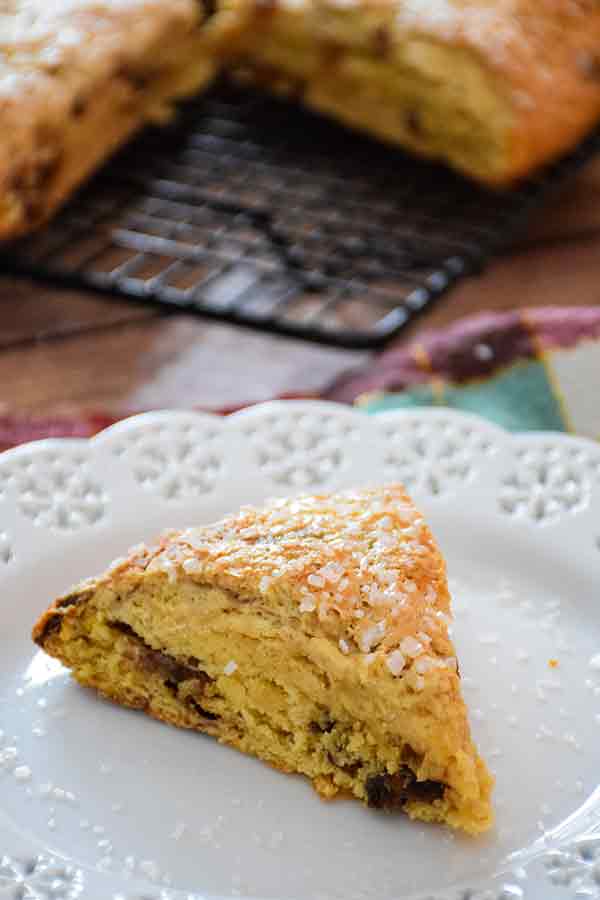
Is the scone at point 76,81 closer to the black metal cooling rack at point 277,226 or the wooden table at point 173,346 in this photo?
the black metal cooling rack at point 277,226

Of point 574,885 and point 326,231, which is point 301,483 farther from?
point 326,231

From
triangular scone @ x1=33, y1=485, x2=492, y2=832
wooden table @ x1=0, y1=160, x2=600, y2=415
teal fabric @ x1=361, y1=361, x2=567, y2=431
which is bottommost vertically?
wooden table @ x1=0, y1=160, x2=600, y2=415

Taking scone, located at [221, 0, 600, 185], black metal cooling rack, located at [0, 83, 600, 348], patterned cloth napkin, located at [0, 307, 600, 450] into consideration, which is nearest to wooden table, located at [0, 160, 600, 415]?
black metal cooling rack, located at [0, 83, 600, 348]

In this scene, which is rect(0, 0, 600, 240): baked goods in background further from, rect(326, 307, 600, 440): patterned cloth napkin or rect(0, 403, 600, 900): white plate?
rect(0, 403, 600, 900): white plate

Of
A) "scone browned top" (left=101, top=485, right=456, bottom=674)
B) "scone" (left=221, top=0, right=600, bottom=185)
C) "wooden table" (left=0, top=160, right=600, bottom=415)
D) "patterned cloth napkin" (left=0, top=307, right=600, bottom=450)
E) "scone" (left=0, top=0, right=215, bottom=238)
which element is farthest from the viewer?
"scone" (left=221, top=0, right=600, bottom=185)

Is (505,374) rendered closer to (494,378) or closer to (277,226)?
(494,378)

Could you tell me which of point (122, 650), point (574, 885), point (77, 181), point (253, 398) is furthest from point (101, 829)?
point (77, 181)
